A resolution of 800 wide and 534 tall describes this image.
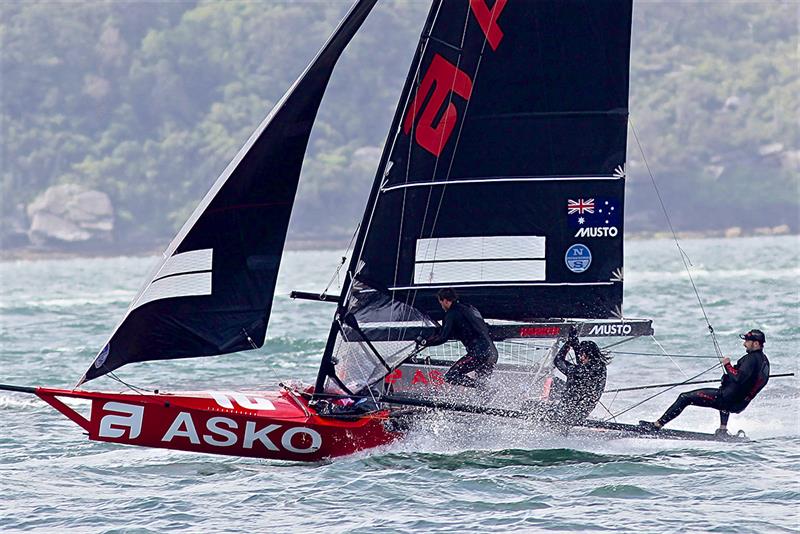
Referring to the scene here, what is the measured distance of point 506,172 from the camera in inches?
438

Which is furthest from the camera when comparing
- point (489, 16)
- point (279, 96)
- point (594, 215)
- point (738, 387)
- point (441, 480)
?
point (279, 96)

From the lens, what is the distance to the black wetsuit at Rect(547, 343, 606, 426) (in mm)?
11039

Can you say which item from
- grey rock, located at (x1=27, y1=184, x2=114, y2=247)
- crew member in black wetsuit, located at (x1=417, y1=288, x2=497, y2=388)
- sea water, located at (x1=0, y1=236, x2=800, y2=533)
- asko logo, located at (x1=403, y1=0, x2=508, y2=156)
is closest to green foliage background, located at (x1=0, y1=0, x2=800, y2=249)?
grey rock, located at (x1=27, y1=184, x2=114, y2=247)

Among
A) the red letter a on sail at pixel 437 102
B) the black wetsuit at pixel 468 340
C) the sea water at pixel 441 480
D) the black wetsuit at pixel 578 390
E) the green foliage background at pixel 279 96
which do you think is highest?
the green foliage background at pixel 279 96

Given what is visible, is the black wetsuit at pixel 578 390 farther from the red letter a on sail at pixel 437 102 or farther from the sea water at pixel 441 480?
the red letter a on sail at pixel 437 102

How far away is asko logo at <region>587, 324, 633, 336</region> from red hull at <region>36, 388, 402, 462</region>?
190 centimetres

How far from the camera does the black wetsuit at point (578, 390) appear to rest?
36.2 ft

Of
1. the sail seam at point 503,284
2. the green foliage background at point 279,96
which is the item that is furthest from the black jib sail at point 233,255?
the green foliage background at point 279,96

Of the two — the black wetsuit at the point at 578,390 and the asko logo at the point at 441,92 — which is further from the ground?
the asko logo at the point at 441,92

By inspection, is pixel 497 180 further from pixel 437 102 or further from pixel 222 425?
pixel 222 425

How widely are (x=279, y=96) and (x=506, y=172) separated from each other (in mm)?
77747

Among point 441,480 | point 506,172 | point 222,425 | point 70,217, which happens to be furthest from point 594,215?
point 70,217

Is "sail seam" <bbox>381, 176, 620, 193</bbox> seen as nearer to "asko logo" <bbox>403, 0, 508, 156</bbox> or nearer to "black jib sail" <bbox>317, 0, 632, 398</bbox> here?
"black jib sail" <bbox>317, 0, 632, 398</bbox>

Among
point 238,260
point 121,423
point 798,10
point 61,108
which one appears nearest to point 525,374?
point 238,260
